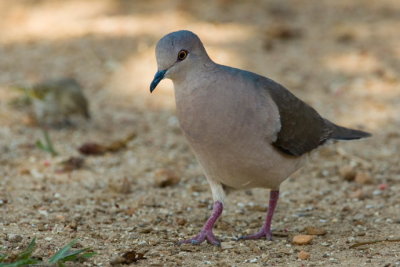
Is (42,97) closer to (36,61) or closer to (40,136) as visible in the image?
(40,136)

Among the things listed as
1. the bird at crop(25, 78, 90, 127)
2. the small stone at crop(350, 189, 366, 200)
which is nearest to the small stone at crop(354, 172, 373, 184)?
the small stone at crop(350, 189, 366, 200)

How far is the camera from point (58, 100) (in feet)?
22.9

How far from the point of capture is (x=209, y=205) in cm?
529

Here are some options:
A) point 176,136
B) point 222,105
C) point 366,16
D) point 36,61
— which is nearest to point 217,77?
point 222,105

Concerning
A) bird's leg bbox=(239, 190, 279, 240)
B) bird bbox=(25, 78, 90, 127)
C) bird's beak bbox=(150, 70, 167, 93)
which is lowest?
bird's leg bbox=(239, 190, 279, 240)

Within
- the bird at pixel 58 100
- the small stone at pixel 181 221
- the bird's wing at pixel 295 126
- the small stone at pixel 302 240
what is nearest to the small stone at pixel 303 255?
the small stone at pixel 302 240

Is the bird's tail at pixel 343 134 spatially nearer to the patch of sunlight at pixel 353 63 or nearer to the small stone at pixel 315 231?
the small stone at pixel 315 231

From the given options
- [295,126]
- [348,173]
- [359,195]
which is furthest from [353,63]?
[295,126]

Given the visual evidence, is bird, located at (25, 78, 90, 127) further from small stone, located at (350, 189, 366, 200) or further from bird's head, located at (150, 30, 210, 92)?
→ bird's head, located at (150, 30, 210, 92)

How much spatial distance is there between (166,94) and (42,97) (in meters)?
1.50

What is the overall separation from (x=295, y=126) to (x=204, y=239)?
2.99 feet

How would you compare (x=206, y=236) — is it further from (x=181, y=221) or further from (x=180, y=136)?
(x=180, y=136)

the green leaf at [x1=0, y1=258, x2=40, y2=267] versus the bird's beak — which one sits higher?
the bird's beak

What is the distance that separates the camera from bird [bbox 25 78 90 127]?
22.7 ft
